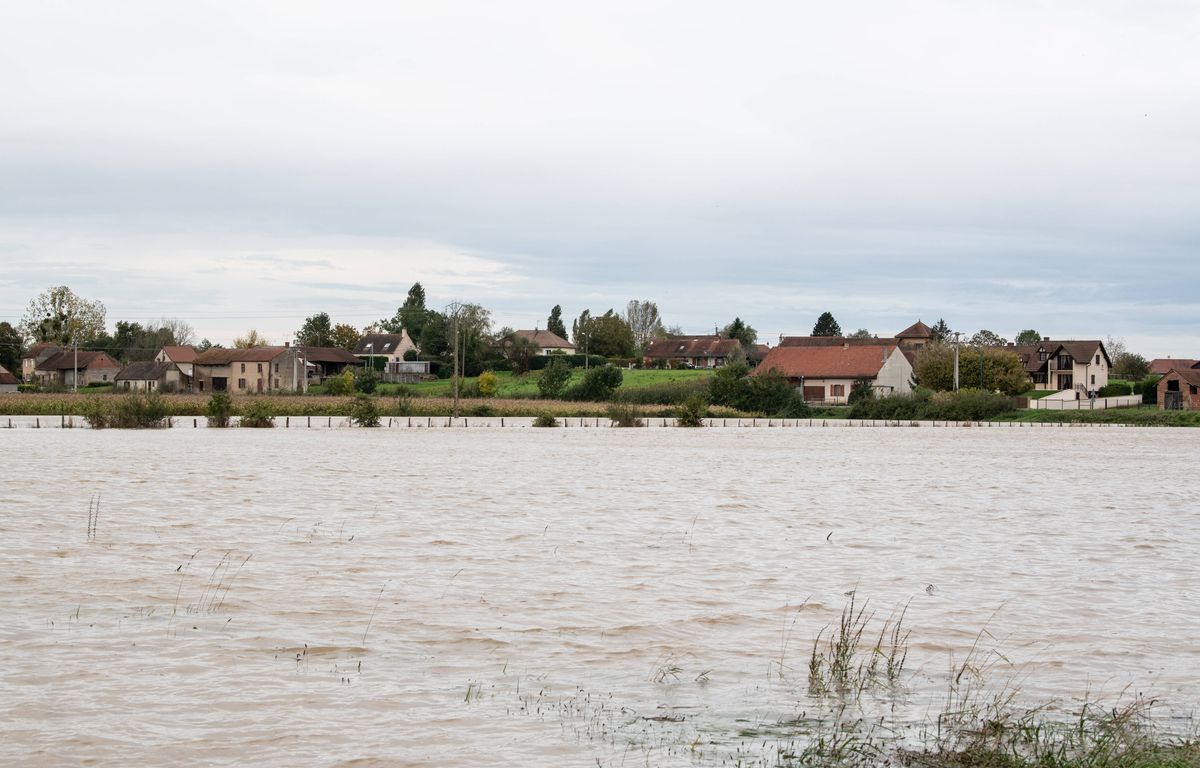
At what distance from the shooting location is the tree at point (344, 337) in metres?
157

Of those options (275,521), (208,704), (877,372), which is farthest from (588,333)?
(208,704)

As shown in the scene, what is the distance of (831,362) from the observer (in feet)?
369

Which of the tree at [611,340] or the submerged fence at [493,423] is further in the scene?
the tree at [611,340]

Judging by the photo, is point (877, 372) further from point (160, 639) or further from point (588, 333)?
point (160, 639)

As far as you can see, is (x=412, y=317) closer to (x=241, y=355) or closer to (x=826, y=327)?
(x=241, y=355)

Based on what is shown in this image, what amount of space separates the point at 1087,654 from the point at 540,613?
5.20 meters

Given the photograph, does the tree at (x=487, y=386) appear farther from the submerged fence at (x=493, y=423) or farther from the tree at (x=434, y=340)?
the tree at (x=434, y=340)

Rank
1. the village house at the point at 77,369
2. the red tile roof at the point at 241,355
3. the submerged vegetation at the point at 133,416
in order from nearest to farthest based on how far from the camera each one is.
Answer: the submerged vegetation at the point at 133,416, the red tile roof at the point at 241,355, the village house at the point at 77,369

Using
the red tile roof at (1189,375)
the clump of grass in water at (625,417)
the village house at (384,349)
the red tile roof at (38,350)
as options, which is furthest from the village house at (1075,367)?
the red tile roof at (38,350)

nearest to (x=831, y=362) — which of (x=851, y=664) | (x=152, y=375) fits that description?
(x=152, y=375)

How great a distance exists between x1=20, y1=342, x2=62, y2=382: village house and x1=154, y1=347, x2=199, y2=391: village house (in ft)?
37.0

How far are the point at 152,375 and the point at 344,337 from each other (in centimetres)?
3843

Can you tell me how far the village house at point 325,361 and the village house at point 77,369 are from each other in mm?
19794

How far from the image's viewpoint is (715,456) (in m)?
42.7
